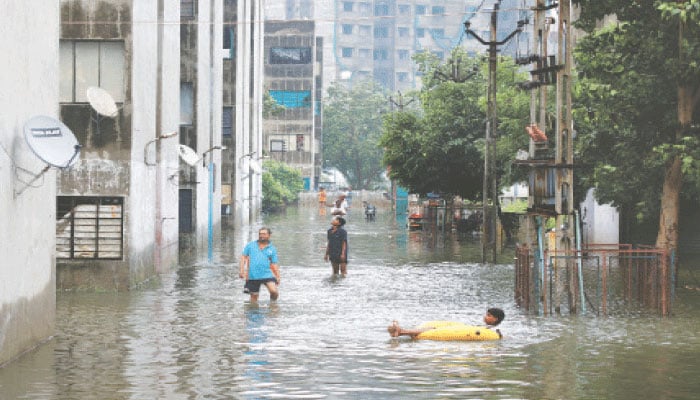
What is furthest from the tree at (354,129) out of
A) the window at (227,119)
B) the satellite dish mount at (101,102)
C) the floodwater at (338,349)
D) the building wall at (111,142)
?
the satellite dish mount at (101,102)

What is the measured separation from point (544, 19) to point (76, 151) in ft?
44.1

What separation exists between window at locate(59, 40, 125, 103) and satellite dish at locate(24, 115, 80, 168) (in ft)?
34.9

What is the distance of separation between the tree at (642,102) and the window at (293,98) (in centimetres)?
9679

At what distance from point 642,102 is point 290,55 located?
328 ft

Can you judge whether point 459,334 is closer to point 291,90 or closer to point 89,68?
point 89,68

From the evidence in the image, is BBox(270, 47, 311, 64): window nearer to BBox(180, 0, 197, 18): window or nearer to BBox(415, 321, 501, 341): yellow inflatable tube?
BBox(180, 0, 197, 18): window

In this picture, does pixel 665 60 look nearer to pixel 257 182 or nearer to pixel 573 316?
pixel 573 316

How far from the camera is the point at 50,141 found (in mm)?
18078

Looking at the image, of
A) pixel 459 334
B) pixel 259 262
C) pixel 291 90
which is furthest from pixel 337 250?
pixel 291 90

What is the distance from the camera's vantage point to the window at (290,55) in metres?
128

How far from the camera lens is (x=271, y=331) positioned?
21031 millimetres

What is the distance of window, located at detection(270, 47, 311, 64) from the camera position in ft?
419

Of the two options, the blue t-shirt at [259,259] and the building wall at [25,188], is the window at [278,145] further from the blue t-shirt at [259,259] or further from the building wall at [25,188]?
the building wall at [25,188]

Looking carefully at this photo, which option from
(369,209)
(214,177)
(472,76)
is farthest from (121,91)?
(369,209)
